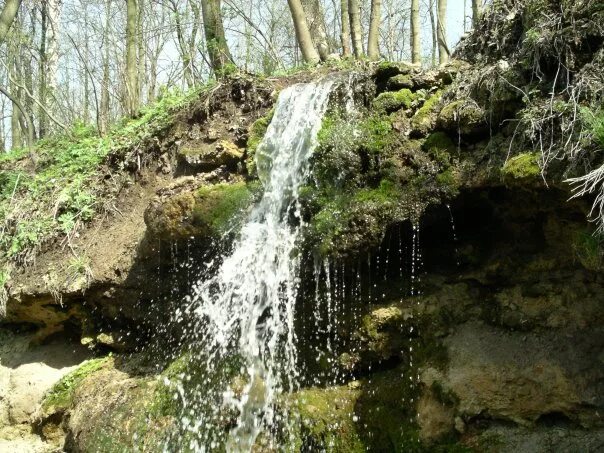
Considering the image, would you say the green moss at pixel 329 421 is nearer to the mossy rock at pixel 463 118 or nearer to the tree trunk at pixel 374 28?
the mossy rock at pixel 463 118

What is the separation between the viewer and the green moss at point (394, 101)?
19.1ft

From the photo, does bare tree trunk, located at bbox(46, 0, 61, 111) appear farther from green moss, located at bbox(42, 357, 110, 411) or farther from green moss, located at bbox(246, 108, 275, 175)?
green moss, located at bbox(246, 108, 275, 175)

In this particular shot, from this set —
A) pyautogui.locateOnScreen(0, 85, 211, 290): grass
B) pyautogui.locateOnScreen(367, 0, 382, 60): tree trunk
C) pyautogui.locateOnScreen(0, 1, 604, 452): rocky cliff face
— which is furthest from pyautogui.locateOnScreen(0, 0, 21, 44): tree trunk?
pyautogui.locateOnScreen(367, 0, 382, 60): tree trunk

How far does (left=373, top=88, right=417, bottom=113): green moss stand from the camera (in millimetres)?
5809

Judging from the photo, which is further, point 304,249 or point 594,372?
point 304,249

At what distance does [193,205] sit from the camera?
6.23 m

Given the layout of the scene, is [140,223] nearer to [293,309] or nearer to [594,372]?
[293,309]

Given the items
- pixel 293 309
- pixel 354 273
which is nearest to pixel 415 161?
pixel 354 273

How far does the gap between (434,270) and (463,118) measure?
1.44m

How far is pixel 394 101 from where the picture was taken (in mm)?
5836

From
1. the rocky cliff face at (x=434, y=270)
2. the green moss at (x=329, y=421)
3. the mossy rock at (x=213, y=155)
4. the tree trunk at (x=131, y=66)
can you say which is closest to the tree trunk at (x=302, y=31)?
the tree trunk at (x=131, y=66)

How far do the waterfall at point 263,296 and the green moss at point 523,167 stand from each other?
6.80ft

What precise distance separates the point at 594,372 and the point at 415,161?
2275 millimetres

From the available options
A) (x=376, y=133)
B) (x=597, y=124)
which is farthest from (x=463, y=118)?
(x=597, y=124)
